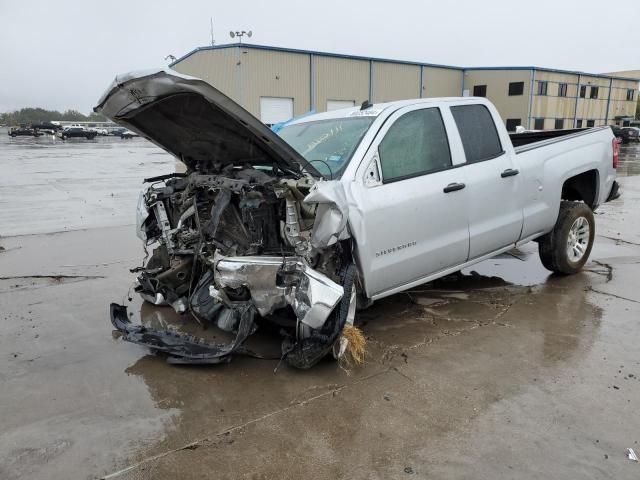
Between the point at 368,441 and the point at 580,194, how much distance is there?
15.2 feet

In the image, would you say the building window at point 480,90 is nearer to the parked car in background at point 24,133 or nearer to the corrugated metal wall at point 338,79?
the corrugated metal wall at point 338,79

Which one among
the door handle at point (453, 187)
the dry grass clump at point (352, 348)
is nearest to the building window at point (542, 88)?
the door handle at point (453, 187)

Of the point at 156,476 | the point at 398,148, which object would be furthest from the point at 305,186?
the point at 156,476

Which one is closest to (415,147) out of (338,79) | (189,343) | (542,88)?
(189,343)

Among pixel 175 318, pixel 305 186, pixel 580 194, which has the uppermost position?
pixel 305 186

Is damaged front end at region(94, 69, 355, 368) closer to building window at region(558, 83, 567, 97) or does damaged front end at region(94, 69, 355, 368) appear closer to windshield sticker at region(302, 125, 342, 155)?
windshield sticker at region(302, 125, 342, 155)

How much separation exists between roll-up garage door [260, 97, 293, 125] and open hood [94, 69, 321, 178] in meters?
21.1

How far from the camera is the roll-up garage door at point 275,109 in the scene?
2498 centimetres

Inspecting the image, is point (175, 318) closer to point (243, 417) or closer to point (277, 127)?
point (243, 417)

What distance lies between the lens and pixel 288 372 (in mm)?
3727

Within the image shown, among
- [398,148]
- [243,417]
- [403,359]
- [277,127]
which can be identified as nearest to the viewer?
[243,417]

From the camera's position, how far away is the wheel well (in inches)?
237

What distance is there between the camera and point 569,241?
573 cm

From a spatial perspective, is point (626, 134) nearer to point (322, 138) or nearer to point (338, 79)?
point (338, 79)
